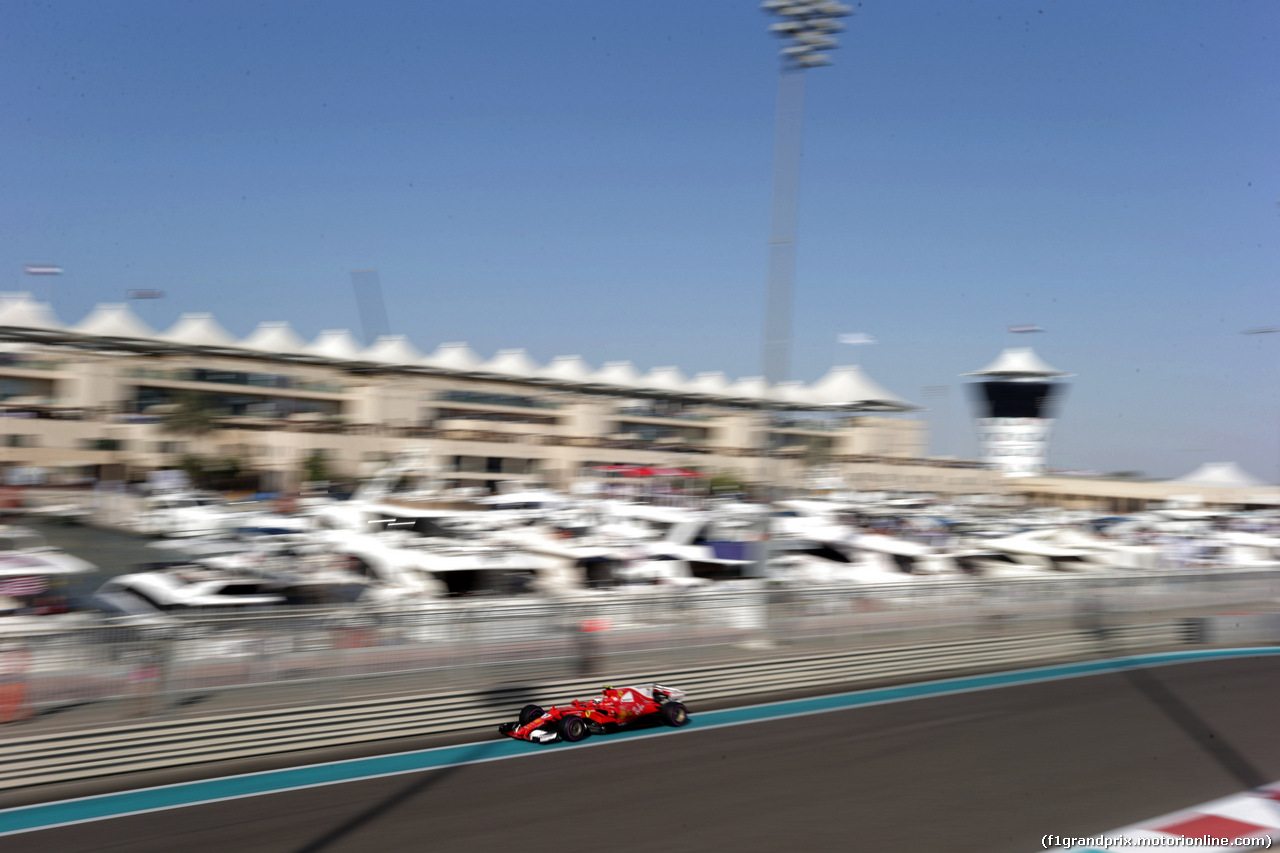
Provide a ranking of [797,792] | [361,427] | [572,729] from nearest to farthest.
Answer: [797,792] → [572,729] → [361,427]

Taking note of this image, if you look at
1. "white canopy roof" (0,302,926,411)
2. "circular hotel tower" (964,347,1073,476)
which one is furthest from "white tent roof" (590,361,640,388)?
"circular hotel tower" (964,347,1073,476)

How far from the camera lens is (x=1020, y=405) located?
133 meters

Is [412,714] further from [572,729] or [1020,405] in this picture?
[1020,405]

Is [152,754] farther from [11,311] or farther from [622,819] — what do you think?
[11,311]

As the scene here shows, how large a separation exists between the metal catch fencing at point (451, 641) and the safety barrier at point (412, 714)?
0.15m

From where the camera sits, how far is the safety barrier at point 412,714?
882 centimetres

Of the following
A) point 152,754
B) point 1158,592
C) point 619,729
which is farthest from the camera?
point 1158,592

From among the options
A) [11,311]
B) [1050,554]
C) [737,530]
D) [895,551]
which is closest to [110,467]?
[11,311]

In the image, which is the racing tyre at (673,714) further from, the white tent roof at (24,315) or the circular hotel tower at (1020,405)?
the circular hotel tower at (1020,405)

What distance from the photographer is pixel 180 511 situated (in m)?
29.6

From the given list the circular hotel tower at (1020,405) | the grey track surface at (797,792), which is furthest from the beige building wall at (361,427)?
the circular hotel tower at (1020,405)

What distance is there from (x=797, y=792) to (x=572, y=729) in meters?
2.58

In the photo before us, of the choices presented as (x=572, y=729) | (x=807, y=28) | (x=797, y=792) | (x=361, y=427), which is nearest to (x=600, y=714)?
(x=572, y=729)

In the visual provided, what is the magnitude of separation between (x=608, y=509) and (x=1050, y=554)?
1195 cm
